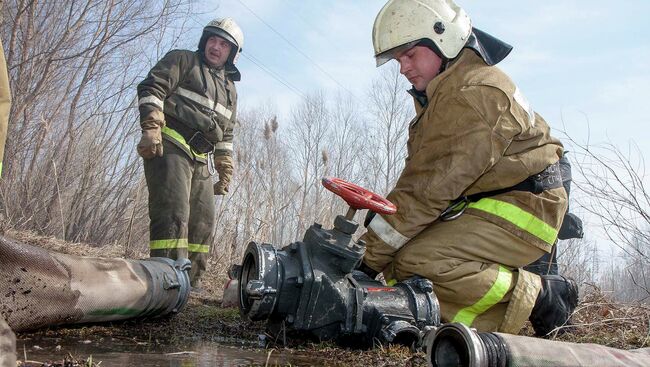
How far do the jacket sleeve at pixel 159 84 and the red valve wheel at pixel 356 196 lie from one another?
2.50m

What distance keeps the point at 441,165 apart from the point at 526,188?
0.50 m

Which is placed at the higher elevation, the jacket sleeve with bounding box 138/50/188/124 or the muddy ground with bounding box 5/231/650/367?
A: the jacket sleeve with bounding box 138/50/188/124

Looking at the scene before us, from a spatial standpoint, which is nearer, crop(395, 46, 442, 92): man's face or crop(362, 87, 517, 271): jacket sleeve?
crop(362, 87, 517, 271): jacket sleeve

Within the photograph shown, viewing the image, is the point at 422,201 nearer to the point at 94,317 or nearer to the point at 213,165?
the point at 94,317

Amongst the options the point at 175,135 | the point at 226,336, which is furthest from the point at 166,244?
the point at 226,336

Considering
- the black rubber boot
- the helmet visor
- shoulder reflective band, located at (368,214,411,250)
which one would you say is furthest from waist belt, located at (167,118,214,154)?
the black rubber boot

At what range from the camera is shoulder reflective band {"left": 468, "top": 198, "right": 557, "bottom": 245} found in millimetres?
2980

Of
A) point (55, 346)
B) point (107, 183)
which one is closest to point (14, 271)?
point (55, 346)

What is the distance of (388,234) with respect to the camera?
3.00m

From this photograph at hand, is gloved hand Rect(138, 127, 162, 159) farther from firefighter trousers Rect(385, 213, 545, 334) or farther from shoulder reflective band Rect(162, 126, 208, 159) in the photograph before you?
firefighter trousers Rect(385, 213, 545, 334)

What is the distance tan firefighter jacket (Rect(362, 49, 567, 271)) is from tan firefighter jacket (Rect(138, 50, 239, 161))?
2.28 metres

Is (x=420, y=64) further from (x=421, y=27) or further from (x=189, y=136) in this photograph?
(x=189, y=136)

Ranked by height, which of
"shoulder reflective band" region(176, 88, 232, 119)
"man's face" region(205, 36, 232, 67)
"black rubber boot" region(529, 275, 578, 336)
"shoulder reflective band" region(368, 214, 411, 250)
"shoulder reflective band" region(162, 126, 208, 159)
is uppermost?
"man's face" region(205, 36, 232, 67)

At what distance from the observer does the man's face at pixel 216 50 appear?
16.8ft
